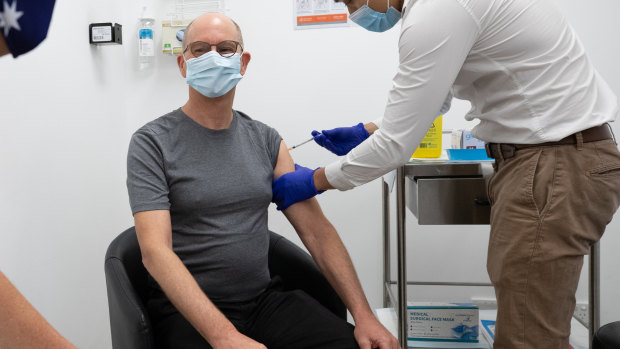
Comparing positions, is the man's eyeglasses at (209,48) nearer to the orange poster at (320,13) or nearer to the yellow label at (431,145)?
the yellow label at (431,145)

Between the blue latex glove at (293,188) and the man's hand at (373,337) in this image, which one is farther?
the blue latex glove at (293,188)

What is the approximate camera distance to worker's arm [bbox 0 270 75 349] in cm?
50

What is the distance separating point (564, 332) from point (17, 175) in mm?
1574

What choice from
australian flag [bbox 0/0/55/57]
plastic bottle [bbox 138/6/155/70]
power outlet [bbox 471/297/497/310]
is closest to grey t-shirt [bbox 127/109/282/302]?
australian flag [bbox 0/0/55/57]

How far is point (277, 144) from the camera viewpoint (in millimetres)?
1439

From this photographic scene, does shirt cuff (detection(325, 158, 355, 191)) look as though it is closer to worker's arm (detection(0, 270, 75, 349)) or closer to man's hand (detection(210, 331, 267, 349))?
man's hand (detection(210, 331, 267, 349))

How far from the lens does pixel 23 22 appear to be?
47 cm

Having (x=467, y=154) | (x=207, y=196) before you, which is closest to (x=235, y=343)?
(x=207, y=196)

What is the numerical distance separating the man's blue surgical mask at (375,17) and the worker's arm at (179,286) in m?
0.73

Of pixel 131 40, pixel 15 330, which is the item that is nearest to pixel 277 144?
pixel 15 330

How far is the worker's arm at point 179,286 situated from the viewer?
1029 mm

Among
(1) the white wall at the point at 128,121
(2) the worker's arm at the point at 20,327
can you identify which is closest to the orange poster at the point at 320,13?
(1) the white wall at the point at 128,121

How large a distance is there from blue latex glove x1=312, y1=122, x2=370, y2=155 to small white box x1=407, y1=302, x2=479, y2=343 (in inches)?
30.0

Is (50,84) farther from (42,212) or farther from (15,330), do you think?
(15,330)
